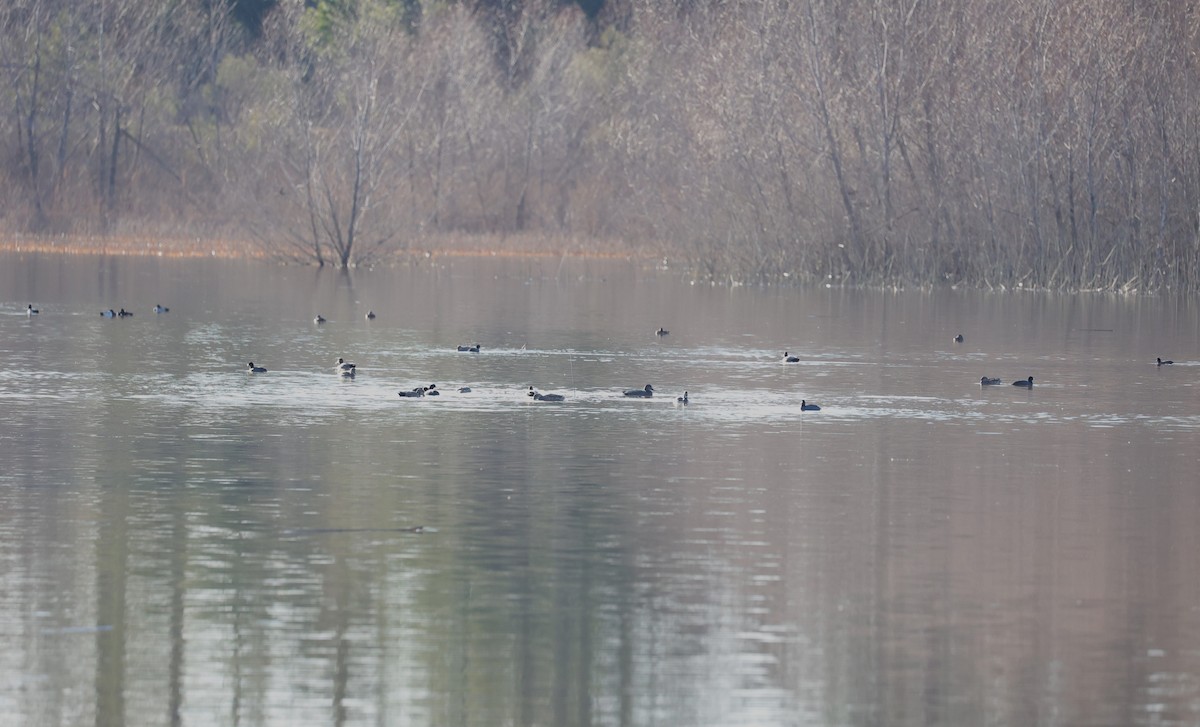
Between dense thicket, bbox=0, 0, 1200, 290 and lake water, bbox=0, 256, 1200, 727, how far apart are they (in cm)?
1440

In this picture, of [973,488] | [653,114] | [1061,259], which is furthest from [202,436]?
[653,114]

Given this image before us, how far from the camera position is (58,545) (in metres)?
11.1

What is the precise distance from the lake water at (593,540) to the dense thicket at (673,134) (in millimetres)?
14402

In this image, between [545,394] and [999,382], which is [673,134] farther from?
[545,394]

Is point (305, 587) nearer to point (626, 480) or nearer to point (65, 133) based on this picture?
point (626, 480)

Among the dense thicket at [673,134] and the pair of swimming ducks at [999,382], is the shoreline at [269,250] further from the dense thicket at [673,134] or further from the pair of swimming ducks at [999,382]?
the pair of swimming ducks at [999,382]

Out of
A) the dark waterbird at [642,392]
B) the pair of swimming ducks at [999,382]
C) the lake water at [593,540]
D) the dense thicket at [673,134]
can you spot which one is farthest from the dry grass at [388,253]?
the dark waterbird at [642,392]

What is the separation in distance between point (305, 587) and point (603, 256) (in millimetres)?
44496

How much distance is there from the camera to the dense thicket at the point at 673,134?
3806 centimetres

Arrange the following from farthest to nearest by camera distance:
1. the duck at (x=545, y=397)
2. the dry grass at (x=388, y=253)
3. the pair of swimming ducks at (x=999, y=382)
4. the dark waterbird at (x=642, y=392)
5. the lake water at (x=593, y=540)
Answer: the dry grass at (x=388, y=253)
the pair of swimming ducks at (x=999, y=382)
the dark waterbird at (x=642, y=392)
the duck at (x=545, y=397)
the lake water at (x=593, y=540)

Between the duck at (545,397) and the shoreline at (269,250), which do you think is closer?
the duck at (545,397)

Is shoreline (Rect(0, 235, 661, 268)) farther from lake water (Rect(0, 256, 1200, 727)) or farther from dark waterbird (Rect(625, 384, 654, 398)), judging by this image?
dark waterbird (Rect(625, 384, 654, 398))

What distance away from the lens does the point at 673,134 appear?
4612 centimetres

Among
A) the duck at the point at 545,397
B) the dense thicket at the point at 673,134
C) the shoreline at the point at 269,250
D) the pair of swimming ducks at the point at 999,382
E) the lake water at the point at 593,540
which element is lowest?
the lake water at the point at 593,540
